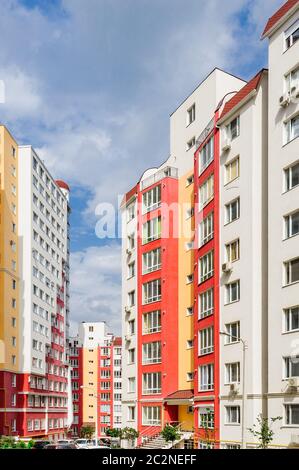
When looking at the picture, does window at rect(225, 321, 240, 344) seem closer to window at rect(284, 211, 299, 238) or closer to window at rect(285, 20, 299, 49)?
window at rect(284, 211, 299, 238)

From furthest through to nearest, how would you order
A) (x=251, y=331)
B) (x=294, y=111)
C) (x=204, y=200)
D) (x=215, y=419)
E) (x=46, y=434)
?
(x=46, y=434), (x=204, y=200), (x=215, y=419), (x=251, y=331), (x=294, y=111)

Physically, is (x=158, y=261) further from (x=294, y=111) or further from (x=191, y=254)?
(x=294, y=111)

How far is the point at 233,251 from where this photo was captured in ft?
97.6

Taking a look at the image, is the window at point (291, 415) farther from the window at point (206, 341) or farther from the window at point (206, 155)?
the window at point (206, 155)

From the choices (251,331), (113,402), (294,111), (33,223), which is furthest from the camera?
(113,402)

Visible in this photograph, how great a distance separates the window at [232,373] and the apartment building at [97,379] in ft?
215

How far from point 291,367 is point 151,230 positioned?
1942 centimetres

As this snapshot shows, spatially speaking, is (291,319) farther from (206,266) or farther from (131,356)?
(131,356)

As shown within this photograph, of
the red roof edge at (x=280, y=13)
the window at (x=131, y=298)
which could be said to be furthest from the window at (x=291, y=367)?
the window at (x=131, y=298)

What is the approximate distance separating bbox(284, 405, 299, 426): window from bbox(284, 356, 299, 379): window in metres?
1.15

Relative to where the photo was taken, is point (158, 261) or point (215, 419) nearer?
point (215, 419)
